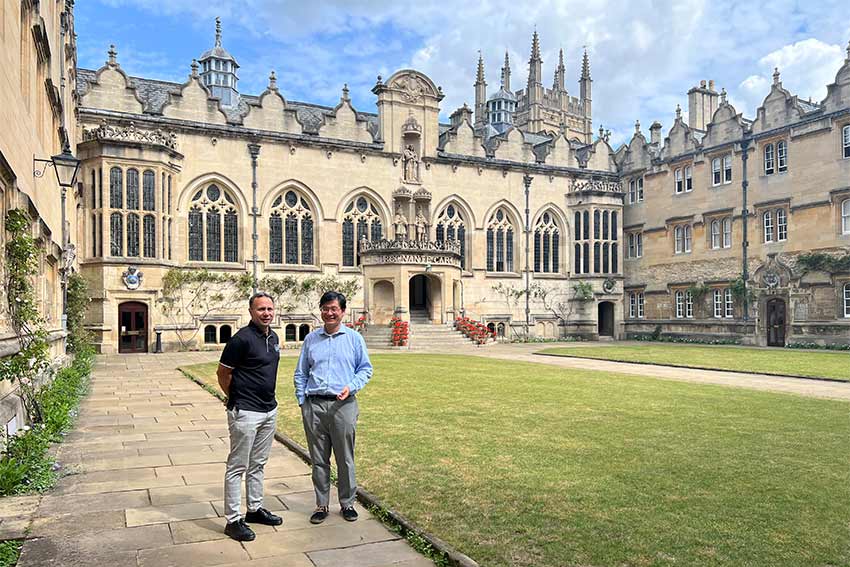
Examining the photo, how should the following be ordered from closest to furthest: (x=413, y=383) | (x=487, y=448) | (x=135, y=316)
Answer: (x=487, y=448), (x=413, y=383), (x=135, y=316)

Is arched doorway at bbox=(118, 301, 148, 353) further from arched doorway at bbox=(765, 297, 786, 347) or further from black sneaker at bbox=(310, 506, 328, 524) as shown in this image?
arched doorway at bbox=(765, 297, 786, 347)

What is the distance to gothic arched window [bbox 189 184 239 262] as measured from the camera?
3118 cm

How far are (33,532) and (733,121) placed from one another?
36.0 m

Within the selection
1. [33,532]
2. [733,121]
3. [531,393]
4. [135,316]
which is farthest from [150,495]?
[733,121]

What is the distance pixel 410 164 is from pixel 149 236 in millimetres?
13685

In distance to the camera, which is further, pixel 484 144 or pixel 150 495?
pixel 484 144

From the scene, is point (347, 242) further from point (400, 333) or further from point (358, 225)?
point (400, 333)

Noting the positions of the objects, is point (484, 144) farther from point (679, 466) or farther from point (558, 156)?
point (679, 466)

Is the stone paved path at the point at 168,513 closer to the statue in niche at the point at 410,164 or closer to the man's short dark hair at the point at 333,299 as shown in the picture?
the man's short dark hair at the point at 333,299

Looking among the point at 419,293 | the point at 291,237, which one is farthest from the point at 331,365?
the point at 419,293

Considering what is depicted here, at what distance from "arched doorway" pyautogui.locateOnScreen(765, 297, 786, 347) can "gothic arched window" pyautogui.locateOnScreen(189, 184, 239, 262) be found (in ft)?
84.5

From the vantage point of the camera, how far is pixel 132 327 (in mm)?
28984

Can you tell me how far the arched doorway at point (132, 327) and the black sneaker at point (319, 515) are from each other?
84.4 ft

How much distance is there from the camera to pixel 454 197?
3712 cm
